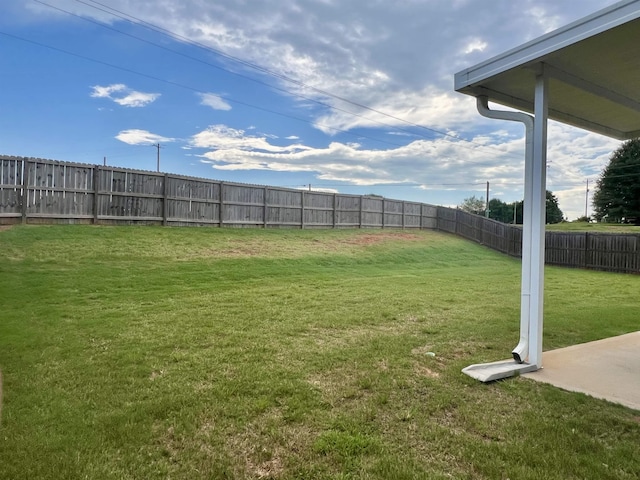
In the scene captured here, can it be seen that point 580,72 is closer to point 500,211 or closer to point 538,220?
point 538,220

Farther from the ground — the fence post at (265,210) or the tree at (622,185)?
the tree at (622,185)

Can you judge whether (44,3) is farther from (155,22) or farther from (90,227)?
(90,227)

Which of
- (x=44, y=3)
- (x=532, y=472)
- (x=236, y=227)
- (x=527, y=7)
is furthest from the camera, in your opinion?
(x=236, y=227)

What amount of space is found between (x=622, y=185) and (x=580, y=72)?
37.2 m

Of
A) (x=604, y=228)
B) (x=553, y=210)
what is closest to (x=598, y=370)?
(x=604, y=228)

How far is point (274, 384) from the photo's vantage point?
3.15m

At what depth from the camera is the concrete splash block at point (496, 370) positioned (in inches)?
134

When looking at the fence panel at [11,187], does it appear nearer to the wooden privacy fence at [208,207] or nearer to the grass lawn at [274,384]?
the wooden privacy fence at [208,207]

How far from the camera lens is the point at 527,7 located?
7.13 meters

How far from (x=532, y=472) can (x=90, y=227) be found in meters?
11.4

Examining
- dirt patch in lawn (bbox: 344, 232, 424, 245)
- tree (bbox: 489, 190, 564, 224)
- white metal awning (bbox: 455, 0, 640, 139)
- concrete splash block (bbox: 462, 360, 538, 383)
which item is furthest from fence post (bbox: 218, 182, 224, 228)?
tree (bbox: 489, 190, 564, 224)

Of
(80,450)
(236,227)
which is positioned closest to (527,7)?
(80,450)

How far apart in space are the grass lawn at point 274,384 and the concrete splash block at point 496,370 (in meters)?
0.11

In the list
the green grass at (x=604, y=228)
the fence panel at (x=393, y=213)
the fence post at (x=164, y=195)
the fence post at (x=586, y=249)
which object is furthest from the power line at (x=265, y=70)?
the fence post at (x=586, y=249)
